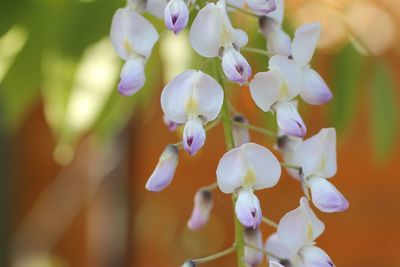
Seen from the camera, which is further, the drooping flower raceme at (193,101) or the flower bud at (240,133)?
the flower bud at (240,133)

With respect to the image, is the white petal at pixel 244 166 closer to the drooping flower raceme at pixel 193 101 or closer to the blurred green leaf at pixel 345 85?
the drooping flower raceme at pixel 193 101

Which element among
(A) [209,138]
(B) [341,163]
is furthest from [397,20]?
(A) [209,138]

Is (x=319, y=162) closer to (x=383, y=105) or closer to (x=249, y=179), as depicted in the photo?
(x=249, y=179)

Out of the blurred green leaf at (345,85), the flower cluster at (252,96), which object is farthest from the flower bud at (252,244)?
the blurred green leaf at (345,85)

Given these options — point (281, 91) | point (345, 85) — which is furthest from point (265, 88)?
point (345, 85)

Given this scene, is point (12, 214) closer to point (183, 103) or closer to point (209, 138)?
point (209, 138)
